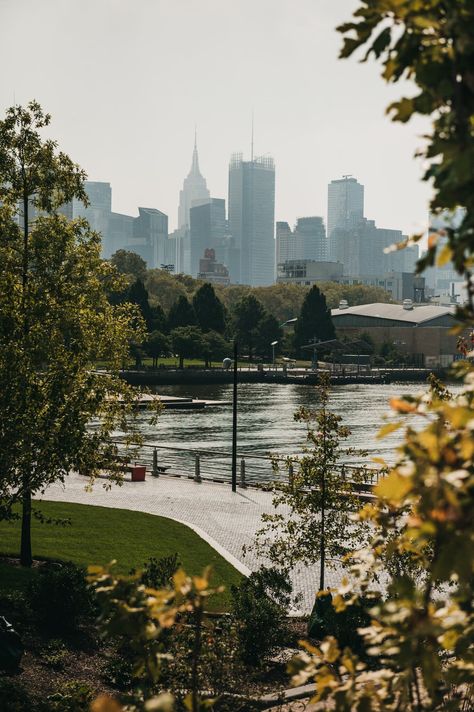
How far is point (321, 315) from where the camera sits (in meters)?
124

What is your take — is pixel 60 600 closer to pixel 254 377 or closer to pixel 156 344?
pixel 156 344

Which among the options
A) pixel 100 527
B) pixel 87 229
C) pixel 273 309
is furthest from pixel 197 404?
pixel 273 309

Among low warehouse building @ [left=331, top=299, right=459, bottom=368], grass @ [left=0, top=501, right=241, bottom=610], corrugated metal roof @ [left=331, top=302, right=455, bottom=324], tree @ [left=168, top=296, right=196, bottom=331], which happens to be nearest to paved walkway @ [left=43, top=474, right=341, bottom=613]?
grass @ [left=0, top=501, right=241, bottom=610]

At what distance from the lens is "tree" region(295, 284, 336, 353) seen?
406ft

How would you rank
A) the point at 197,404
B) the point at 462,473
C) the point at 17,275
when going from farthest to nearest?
the point at 197,404 → the point at 17,275 → the point at 462,473

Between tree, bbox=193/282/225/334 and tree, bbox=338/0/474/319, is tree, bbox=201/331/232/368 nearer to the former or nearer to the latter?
tree, bbox=193/282/225/334

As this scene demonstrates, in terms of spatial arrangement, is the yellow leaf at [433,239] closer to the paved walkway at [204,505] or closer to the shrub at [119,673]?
the shrub at [119,673]

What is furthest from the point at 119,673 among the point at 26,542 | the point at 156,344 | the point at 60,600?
the point at 156,344

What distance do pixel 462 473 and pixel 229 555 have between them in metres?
18.3

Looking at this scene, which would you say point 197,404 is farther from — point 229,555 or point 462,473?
point 462,473

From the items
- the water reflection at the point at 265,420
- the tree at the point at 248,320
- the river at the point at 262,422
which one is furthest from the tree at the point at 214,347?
the tree at the point at 248,320

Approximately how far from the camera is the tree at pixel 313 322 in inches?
4867

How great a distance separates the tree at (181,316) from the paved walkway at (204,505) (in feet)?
246

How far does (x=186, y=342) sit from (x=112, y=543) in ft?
262
